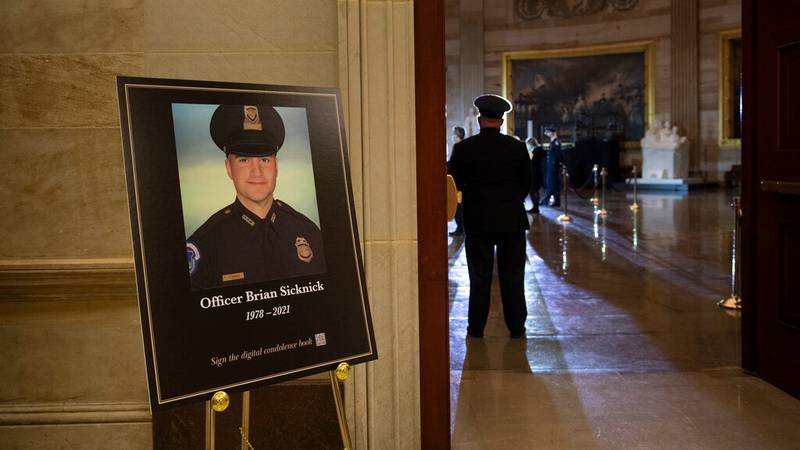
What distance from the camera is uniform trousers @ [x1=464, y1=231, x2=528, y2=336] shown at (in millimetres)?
6176

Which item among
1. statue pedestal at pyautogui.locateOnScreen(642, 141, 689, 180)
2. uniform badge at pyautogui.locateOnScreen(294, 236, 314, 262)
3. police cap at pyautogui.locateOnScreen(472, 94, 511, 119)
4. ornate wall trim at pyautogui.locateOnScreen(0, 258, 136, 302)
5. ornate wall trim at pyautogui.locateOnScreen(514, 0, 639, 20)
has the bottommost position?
statue pedestal at pyautogui.locateOnScreen(642, 141, 689, 180)

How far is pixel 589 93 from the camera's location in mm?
26281

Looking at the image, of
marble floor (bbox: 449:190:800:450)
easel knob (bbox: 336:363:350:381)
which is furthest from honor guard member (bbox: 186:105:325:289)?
marble floor (bbox: 449:190:800:450)

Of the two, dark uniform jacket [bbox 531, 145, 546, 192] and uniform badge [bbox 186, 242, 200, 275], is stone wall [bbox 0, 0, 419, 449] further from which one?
dark uniform jacket [bbox 531, 145, 546, 192]

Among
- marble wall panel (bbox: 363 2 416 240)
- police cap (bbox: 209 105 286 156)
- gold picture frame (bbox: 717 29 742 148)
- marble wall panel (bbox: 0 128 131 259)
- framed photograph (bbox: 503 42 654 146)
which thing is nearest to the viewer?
police cap (bbox: 209 105 286 156)

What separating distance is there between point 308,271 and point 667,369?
3.34 metres

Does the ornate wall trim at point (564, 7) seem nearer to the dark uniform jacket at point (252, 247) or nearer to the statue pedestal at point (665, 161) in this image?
the statue pedestal at point (665, 161)

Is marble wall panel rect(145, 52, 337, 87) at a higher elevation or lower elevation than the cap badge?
higher

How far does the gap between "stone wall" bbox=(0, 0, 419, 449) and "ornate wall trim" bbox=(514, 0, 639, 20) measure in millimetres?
24417

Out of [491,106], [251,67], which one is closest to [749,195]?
[491,106]

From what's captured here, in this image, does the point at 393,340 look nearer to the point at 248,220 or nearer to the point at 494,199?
the point at 248,220

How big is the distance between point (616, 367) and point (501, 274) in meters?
1.19

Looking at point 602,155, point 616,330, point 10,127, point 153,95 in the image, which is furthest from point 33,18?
point 602,155

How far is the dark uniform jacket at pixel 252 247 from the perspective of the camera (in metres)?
2.53
